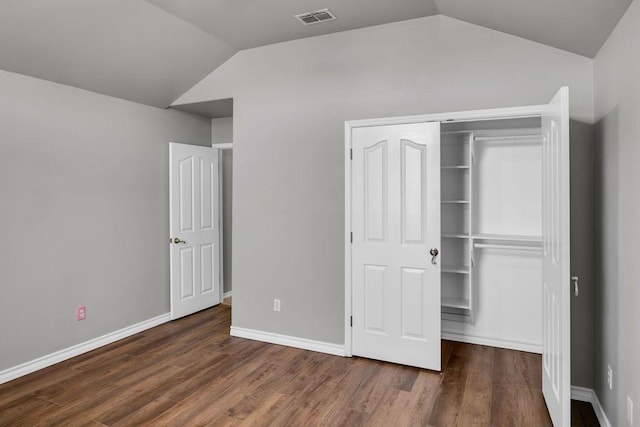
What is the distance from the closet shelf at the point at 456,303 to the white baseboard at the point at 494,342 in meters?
0.32

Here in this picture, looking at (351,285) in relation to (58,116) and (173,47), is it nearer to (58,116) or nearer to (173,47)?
(173,47)

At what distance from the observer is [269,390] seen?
3039mm

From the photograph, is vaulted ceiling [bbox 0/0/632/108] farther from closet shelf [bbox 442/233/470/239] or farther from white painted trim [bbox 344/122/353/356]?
closet shelf [bbox 442/233/470/239]

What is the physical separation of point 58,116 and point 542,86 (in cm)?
388

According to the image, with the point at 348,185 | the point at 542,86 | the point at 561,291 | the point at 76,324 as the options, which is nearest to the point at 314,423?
the point at 561,291

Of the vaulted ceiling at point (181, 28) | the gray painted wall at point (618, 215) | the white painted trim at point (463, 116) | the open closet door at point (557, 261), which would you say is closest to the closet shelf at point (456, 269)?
the open closet door at point (557, 261)

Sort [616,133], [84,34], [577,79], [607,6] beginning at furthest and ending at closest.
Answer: [84,34] → [577,79] → [616,133] → [607,6]

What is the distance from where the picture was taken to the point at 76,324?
12.2 ft

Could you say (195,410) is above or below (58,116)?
below

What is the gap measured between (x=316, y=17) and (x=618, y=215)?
258 cm

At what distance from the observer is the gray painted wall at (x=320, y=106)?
314 cm

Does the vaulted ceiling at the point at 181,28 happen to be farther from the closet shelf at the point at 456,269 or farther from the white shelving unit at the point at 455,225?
the closet shelf at the point at 456,269

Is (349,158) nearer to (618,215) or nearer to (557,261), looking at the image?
(557,261)

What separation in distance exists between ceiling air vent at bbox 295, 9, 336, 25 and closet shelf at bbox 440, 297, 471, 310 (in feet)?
9.00
